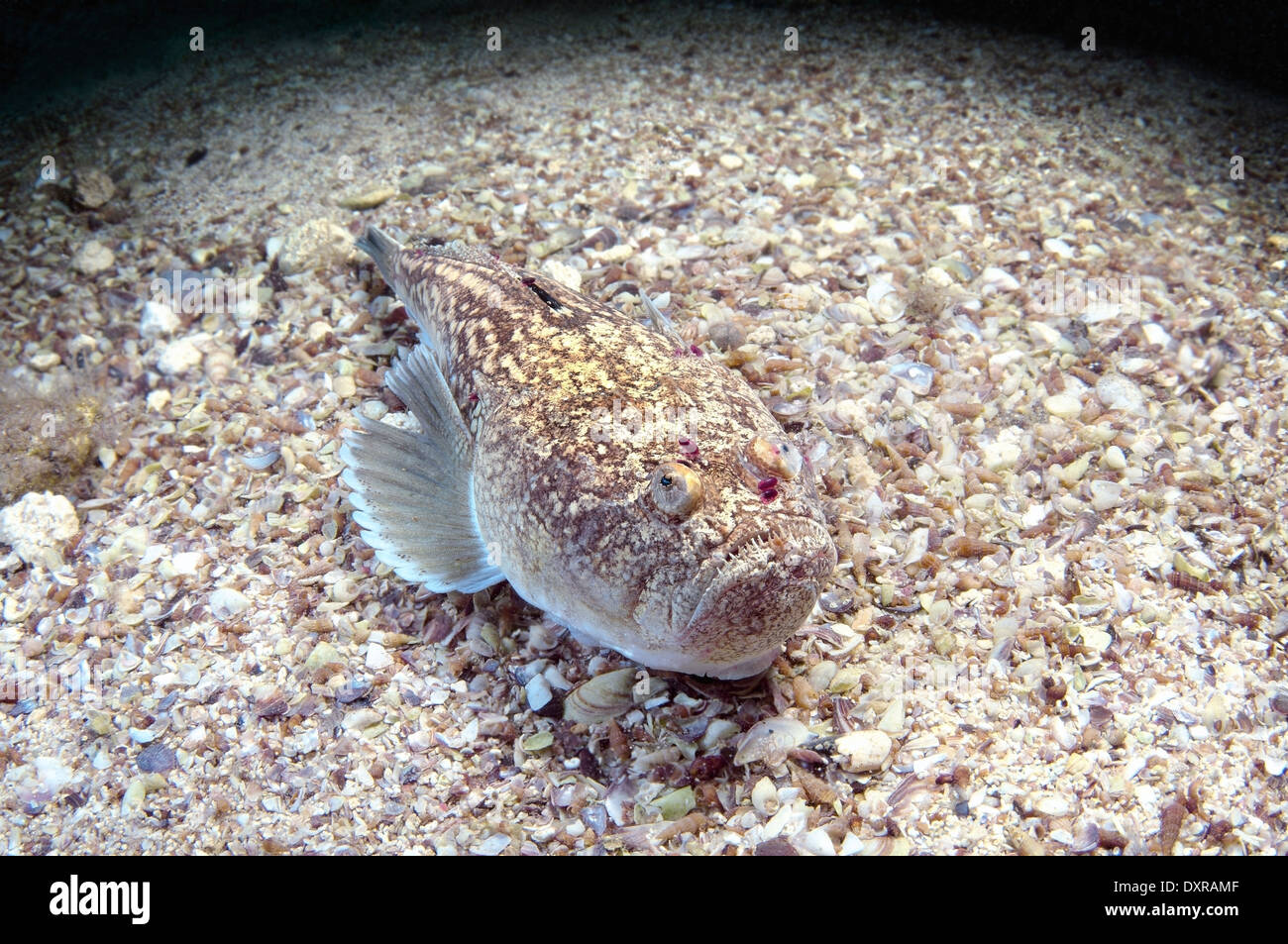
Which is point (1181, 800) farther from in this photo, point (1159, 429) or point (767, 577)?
point (1159, 429)

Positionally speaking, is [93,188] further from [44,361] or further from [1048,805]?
[1048,805]

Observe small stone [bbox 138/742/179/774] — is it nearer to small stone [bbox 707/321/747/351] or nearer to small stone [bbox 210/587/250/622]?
small stone [bbox 210/587/250/622]

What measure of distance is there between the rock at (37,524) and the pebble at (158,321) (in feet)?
3.66

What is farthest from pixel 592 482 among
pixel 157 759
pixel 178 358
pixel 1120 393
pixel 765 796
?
pixel 178 358

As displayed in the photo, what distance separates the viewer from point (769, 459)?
7.78 feet

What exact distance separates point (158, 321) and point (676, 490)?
3580 millimetres

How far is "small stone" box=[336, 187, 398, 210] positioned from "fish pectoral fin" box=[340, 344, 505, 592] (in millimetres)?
1898

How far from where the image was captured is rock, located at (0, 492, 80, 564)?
11.3 feet

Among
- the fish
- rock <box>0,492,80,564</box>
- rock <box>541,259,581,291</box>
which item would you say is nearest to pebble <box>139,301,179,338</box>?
rock <box>0,492,80,564</box>

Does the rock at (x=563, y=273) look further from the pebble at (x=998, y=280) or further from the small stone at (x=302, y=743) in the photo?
the small stone at (x=302, y=743)

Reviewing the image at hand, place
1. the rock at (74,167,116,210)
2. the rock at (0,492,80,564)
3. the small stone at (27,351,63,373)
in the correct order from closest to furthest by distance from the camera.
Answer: the rock at (0,492,80,564)
the small stone at (27,351,63,373)
the rock at (74,167,116,210)

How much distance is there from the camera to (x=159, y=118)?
210 inches

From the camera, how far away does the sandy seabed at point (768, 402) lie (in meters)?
2.49
